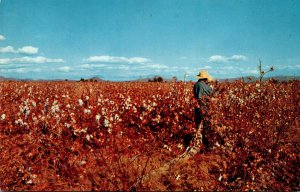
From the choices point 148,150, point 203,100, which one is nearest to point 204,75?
point 203,100

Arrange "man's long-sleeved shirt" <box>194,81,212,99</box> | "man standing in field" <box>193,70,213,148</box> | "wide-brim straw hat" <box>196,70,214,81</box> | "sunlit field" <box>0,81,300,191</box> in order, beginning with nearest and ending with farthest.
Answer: "sunlit field" <box>0,81,300,191</box> < "man standing in field" <box>193,70,213,148</box> < "man's long-sleeved shirt" <box>194,81,212,99</box> < "wide-brim straw hat" <box>196,70,214,81</box>

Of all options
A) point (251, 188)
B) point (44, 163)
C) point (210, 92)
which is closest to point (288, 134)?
point (210, 92)

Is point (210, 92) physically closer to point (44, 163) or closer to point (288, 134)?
point (288, 134)

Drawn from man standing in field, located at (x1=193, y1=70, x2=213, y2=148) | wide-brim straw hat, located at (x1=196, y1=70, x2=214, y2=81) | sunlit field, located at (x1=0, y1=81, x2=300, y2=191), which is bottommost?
sunlit field, located at (x1=0, y1=81, x2=300, y2=191)

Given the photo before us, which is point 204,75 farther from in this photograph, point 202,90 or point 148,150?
point 148,150

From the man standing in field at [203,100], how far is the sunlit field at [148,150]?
19 cm

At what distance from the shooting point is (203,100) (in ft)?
22.6

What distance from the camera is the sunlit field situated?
17.8ft

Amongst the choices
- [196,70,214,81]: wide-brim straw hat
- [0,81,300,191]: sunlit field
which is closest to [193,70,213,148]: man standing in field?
[196,70,214,81]: wide-brim straw hat

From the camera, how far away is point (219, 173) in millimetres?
5934

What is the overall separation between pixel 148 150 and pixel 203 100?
1735 millimetres

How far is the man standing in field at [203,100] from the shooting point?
695 cm

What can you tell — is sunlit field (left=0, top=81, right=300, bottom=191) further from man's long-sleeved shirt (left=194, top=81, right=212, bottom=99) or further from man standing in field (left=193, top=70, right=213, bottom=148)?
man's long-sleeved shirt (left=194, top=81, right=212, bottom=99)

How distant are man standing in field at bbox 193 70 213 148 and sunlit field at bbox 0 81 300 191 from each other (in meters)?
0.19
